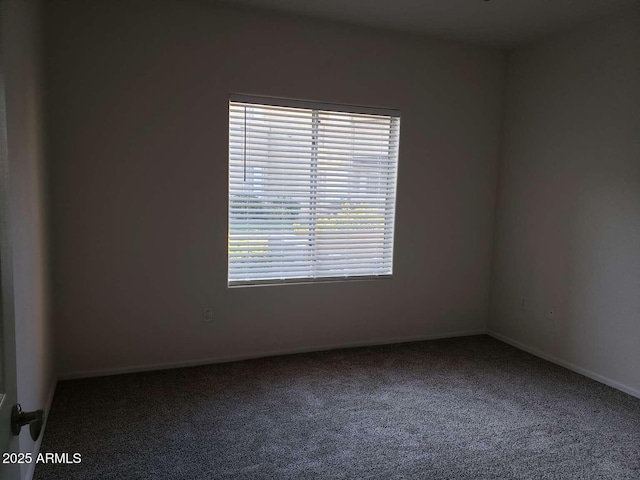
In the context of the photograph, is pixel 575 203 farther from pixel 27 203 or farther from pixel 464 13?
pixel 27 203

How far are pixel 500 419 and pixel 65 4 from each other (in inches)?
159

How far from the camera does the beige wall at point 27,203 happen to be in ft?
6.77

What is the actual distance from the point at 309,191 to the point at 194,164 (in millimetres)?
994

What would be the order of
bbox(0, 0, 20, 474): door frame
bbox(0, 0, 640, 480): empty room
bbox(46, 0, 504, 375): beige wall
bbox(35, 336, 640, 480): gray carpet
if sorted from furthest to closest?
bbox(46, 0, 504, 375): beige wall → bbox(0, 0, 640, 480): empty room → bbox(35, 336, 640, 480): gray carpet → bbox(0, 0, 20, 474): door frame

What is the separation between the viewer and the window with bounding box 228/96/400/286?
3.79m

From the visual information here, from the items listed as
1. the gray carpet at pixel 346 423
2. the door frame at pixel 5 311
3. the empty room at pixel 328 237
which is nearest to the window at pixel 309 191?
the empty room at pixel 328 237

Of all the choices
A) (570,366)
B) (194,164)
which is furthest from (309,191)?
(570,366)

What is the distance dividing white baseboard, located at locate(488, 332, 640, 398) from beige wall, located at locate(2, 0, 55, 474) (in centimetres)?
392

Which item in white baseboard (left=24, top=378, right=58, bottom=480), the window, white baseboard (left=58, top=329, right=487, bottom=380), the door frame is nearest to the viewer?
the door frame

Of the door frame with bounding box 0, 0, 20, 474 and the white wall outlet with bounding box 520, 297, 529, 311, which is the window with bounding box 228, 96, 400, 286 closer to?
the white wall outlet with bounding box 520, 297, 529, 311

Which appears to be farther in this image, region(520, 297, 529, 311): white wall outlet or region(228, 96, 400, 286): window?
region(520, 297, 529, 311): white wall outlet

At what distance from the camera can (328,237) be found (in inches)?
162

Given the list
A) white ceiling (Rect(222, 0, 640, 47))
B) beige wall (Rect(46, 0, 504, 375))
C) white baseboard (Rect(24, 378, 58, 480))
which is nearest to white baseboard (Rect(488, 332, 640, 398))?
beige wall (Rect(46, 0, 504, 375))

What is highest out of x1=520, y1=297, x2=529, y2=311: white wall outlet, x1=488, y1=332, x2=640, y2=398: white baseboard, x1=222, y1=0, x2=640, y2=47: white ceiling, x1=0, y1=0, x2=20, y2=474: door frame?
x1=222, y1=0, x2=640, y2=47: white ceiling
